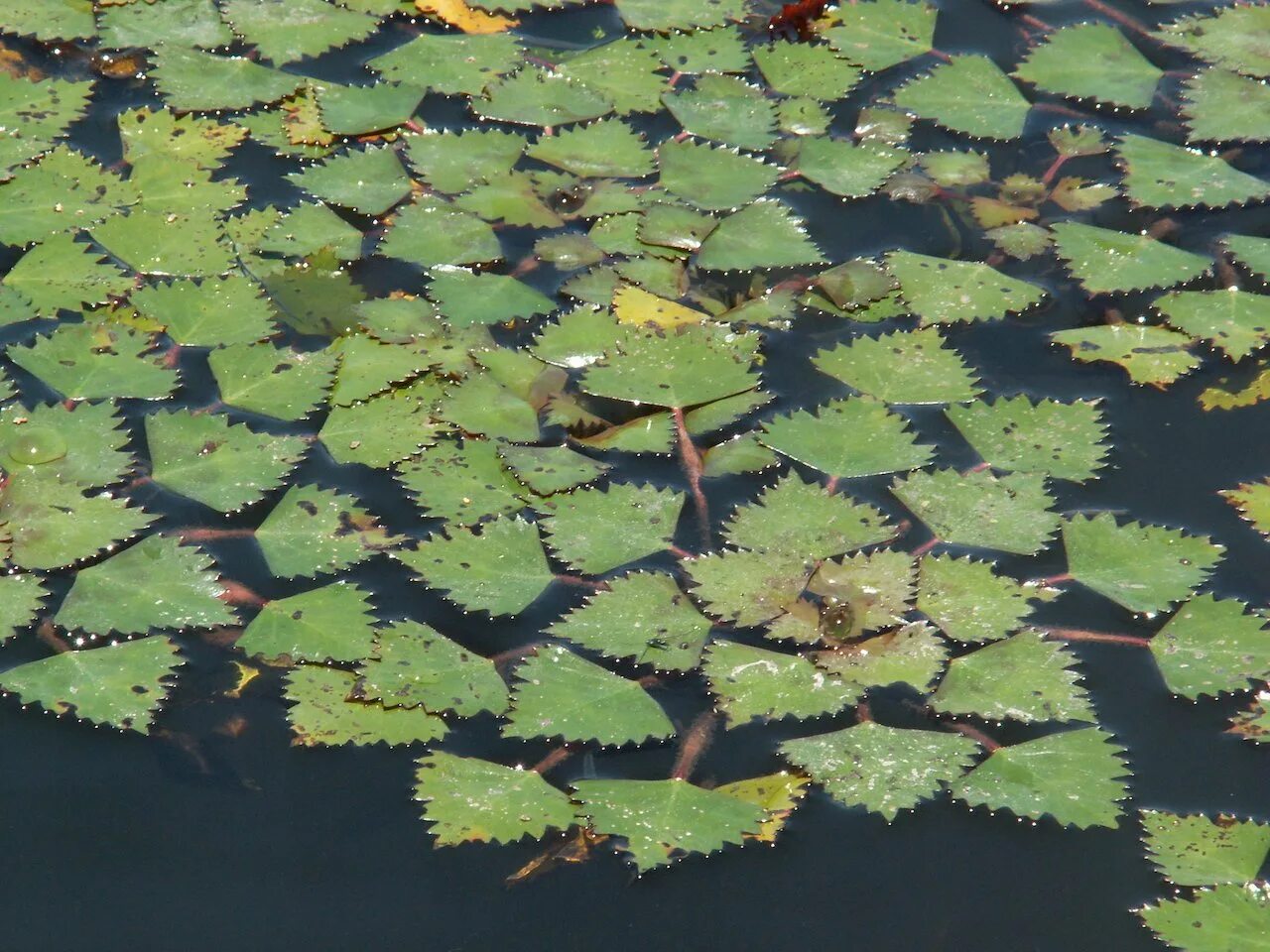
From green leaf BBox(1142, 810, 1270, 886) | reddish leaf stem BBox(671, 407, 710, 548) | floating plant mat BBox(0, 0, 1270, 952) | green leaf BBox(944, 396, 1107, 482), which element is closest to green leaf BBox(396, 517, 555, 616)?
floating plant mat BBox(0, 0, 1270, 952)

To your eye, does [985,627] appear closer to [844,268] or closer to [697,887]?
[697,887]

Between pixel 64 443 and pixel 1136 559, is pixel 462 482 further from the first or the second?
pixel 1136 559

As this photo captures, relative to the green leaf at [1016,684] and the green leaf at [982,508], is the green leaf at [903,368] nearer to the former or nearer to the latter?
the green leaf at [982,508]

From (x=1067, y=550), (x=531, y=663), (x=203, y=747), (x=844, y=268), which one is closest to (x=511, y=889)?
(x=531, y=663)

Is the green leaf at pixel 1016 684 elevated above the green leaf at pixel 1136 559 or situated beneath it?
situated beneath

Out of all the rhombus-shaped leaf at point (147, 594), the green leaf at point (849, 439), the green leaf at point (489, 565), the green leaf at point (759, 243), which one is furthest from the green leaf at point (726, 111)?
the rhombus-shaped leaf at point (147, 594)

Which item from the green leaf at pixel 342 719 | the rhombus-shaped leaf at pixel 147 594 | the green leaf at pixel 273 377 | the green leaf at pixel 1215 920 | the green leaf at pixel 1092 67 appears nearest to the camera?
the green leaf at pixel 1215 920

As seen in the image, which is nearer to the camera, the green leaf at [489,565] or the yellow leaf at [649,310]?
the green leaf at [489,565]

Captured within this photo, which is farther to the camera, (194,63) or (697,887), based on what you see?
(194,63)
